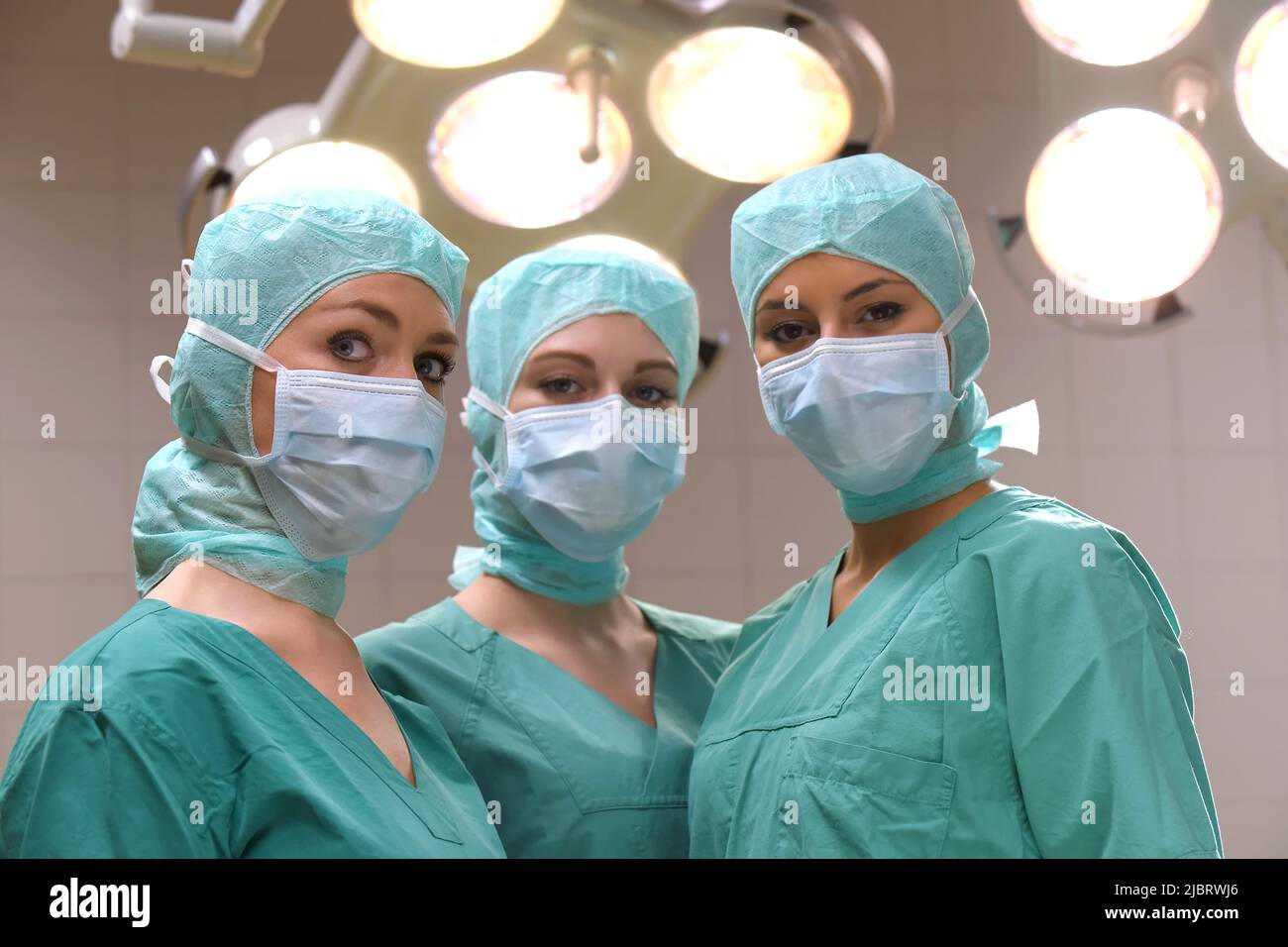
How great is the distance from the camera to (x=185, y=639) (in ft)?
4.47

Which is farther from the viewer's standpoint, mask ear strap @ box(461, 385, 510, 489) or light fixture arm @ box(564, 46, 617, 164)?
mask ear strap @ box(461, 385, 510, 489)

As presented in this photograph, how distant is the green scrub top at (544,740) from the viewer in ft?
6.06

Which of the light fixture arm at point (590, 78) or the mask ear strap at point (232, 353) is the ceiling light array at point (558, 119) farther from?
the mask ear strap at point (232, 353)

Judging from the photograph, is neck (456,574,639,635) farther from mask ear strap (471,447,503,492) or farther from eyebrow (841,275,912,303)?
eyebrow (841,275,912,303)

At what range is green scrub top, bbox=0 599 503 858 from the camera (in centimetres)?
123

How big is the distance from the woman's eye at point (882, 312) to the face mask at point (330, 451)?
0.57 m

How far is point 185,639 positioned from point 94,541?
2.37 m

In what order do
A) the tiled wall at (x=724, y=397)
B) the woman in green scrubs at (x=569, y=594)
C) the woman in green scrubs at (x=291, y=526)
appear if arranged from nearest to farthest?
the woman in green scrubs at (x=291, y=526) < the woman in green scrubs at (x=569, y=594) < the tiled wall at (x=724, y=397)

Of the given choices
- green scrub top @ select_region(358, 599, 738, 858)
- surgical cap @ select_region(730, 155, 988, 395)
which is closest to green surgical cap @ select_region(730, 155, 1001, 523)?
surgical cap @ select_region(730, 155, 988, 395)

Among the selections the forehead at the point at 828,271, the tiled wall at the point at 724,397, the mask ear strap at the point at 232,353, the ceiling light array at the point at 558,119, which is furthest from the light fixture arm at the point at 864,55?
the tiled wall at the point at 724,397

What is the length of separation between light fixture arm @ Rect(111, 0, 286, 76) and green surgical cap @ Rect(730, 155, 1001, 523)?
0.66 metres
